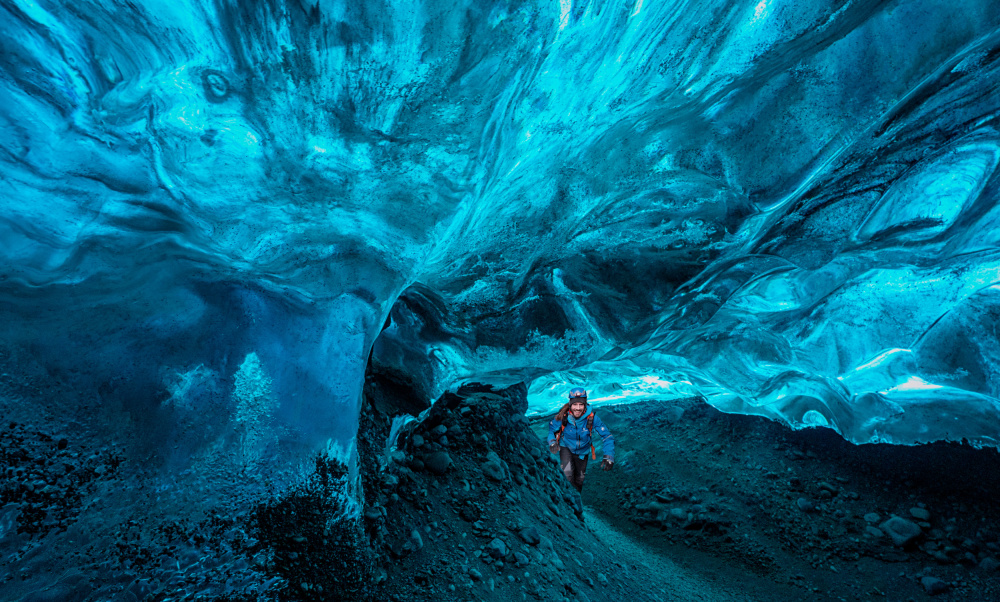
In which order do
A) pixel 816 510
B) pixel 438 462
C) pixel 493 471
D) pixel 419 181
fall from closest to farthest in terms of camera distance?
pixel 419 181
pixel 438 462
pixel 493 471
pixel 816 510

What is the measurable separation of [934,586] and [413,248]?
18.2 ft

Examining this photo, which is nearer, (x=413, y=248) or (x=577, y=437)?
(x=413, y=248)

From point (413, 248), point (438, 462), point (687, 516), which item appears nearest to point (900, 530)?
point (687, 516)

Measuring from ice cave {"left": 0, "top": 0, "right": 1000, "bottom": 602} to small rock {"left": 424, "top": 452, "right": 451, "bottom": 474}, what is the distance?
0.02 m

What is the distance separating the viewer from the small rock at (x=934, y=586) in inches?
166

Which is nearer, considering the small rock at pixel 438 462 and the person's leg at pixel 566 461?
the small rock at pixel 438 462

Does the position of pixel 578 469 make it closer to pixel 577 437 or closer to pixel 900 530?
pixel 577 437

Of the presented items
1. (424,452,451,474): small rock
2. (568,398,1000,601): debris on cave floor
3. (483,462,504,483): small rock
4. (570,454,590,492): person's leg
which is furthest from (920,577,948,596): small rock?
(424,452,451,474): small rock

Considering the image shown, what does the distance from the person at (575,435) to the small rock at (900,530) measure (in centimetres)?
321

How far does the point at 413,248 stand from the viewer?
2664 millimetres

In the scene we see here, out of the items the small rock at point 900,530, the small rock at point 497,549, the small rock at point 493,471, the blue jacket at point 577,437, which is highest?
the blue jacket at point 577,437

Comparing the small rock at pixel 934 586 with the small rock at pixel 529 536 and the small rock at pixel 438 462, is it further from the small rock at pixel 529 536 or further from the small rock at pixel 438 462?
the small rock at pixel 438 462

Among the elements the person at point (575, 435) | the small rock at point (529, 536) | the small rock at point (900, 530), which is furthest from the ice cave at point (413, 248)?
the small rock at point (900, 530)

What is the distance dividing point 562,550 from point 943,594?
3.81 m
